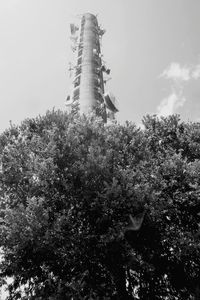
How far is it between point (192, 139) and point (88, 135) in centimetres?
517

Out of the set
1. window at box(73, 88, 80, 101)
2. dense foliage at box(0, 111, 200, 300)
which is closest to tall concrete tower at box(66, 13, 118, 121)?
window at box(73, 88, 80, 101)

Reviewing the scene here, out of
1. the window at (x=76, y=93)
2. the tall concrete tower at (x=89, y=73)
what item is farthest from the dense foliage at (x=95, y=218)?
the window at (x=76, y=93)

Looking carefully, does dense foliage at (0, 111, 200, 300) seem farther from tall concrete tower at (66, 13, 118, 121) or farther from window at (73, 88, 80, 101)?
window at (73, 88, 80, 101)

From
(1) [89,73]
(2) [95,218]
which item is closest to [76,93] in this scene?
(1) [89,73]

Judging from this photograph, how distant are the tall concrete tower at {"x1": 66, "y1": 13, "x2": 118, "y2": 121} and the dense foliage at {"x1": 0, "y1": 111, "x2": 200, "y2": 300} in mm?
19293

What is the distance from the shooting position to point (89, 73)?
40375 millimetres

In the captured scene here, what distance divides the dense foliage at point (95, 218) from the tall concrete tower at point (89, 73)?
1929 cm

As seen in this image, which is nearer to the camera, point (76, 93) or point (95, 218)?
point (95, 218)

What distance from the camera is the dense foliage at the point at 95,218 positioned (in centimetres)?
1145

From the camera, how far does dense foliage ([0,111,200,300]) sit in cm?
1145

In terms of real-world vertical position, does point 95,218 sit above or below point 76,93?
below

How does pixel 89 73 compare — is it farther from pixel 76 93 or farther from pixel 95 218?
pixel 95 218

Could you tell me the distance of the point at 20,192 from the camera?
13.0 m

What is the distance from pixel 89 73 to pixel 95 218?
3010 cm
